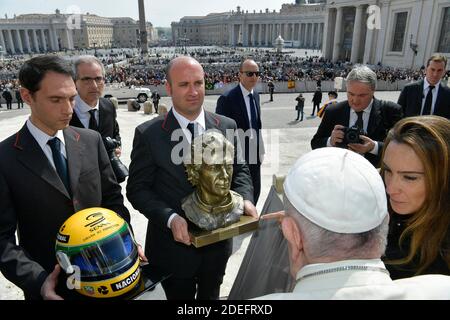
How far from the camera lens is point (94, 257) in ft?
5.77

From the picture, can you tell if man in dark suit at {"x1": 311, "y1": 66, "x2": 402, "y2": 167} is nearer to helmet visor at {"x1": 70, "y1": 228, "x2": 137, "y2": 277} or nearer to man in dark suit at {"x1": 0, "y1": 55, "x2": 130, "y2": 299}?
helmet visor at {"x1": 70, "y1": 228, "x2": 137, "y2": 277}

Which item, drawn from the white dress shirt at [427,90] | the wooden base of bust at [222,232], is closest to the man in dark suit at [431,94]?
the white dress shirt at [427,90]

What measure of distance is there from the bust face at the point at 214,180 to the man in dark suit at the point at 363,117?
161 centimetres

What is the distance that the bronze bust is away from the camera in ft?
7.32

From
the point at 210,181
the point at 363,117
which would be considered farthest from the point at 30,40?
the point at 210,181

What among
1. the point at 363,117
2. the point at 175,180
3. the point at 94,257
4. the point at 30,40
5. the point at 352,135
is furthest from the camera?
the point at 30,40

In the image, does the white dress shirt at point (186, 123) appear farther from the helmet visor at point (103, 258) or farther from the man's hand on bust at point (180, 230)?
the helmet visor at point (103, 258)

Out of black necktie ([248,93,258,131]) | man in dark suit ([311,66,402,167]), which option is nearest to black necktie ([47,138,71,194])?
man in dark suit ([311,66,402,167])

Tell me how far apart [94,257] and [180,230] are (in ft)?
2.10

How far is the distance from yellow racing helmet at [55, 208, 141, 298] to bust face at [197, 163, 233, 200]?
718 mm

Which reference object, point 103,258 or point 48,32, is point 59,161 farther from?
point 48,32

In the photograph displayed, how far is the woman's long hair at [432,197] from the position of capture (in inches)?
69.8
